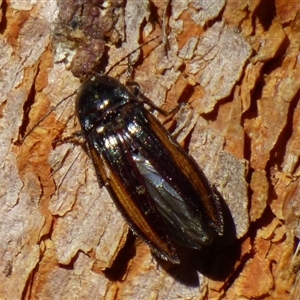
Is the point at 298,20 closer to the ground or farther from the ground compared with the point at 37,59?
closer to the ground

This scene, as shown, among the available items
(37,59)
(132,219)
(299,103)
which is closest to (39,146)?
(37,59)

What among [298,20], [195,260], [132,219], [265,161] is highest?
[298,20]

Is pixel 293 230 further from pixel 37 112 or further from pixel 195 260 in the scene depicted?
pixel 37 112

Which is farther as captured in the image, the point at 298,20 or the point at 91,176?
the point at 91,176
